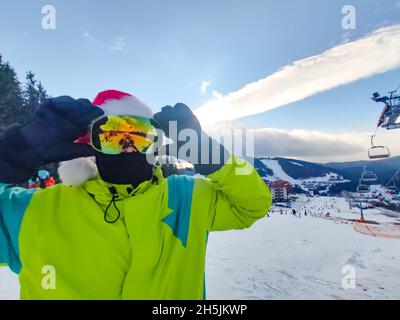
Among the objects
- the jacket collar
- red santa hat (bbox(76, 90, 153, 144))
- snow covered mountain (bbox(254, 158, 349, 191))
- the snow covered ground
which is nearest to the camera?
the jacket collar

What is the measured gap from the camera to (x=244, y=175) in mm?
1583

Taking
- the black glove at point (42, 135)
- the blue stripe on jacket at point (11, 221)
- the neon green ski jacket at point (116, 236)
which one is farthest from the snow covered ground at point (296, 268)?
the black glove at point (42, 135)

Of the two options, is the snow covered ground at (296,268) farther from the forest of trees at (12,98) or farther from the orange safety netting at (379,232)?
the forest of trees at (12,98)

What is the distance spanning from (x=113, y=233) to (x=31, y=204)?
500 millimetres

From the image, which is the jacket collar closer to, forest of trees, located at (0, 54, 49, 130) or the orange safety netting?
the orange safety netting

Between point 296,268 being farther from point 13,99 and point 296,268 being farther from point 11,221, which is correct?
point 13,99

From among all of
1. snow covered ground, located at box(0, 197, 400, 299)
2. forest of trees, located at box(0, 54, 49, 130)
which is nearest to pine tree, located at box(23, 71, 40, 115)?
forest of trees, located at box(0, 54, 49, 130)

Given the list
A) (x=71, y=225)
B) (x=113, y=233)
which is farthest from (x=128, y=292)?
(x=71, y=225)

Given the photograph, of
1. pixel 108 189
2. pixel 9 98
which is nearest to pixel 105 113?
pixel 108 189

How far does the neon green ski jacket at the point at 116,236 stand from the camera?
4.95ft

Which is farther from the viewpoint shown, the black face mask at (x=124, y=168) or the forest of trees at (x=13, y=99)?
the forest of trees at (x=13, y=99)

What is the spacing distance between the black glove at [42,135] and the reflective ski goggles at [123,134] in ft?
0.46

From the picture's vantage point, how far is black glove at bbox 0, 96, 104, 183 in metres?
1.52
